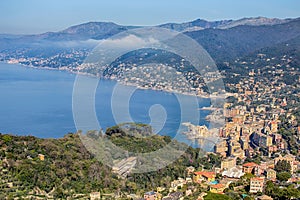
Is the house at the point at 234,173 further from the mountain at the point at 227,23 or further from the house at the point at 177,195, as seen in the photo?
A: the mountain at the point at 227,23

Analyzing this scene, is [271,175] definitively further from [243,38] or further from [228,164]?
[243,38]

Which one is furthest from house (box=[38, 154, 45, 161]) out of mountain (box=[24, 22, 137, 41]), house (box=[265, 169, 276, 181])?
mountain (box=[24, 22, 137, 41])

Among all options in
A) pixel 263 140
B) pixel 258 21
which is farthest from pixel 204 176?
pixel 258 21

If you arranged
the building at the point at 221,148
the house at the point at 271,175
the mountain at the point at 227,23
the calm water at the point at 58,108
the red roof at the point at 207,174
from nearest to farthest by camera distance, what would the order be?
the house at the point at 271,175
the red roof at the point at 207,174
the building at the point at 221,148
the calm water at the point at 58,108
the mountain at the point at 227,23

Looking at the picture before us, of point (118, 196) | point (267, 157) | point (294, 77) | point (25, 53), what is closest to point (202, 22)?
point (25, 53)

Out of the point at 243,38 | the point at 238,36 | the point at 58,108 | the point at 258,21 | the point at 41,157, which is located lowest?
the point at 58,108

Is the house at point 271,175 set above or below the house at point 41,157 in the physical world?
below

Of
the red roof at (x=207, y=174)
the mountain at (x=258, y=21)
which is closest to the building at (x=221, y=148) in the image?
the red roof at (x=207, y=174)

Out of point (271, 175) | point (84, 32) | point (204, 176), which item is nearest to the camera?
point (271, 175)
